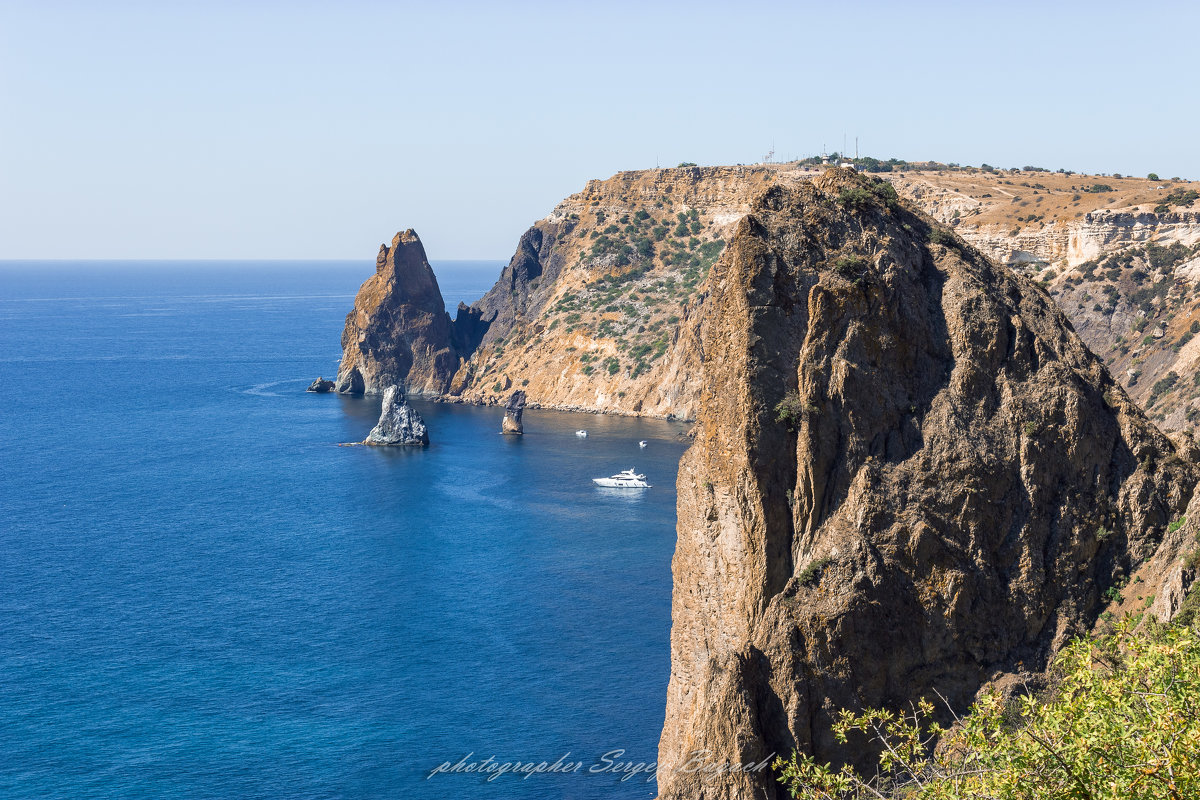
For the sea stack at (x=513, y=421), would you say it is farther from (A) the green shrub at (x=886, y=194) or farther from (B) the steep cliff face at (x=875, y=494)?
(B) the steep cliff face at (x=875, y=494)

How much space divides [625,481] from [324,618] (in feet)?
162

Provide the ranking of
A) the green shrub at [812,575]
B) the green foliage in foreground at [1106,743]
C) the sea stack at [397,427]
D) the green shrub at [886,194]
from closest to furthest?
the green foliage in foreground at [1106,743]
the green shrub at [812,575]
the green shrub at [886,194]
the sea stack at [397,427]

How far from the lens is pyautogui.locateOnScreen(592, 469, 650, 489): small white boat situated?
410 feet

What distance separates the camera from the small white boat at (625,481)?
12506 cm

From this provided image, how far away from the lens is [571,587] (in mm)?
88688

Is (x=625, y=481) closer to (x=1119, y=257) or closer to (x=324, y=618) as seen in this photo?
(x=324, y=618)

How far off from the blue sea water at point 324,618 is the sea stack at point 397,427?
491cm

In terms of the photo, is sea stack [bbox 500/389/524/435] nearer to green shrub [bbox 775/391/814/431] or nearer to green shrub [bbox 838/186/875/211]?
green shrub [bbox 838/186/875/211]

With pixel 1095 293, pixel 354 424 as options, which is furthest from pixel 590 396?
pixel 1095 293

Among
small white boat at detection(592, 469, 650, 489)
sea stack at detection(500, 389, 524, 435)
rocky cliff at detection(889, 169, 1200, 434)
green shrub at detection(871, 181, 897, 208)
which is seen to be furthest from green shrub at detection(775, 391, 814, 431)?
sea stack at detection(500, 389, 524, 435)

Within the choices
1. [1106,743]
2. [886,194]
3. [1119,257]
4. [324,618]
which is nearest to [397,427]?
[324,618]

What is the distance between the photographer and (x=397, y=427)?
15600 cm

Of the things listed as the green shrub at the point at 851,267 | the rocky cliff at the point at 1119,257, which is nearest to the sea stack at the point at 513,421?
the rocky cliff at the point at 1119,257

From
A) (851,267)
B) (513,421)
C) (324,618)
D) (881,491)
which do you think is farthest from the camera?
(513,421)
